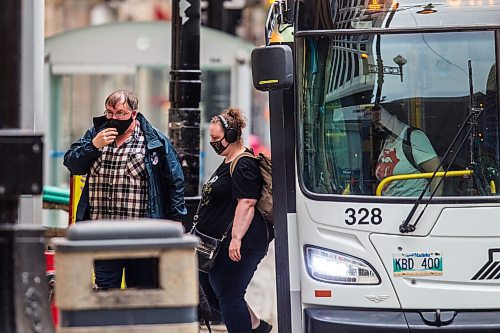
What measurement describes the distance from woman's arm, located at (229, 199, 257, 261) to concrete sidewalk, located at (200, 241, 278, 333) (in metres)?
1.61

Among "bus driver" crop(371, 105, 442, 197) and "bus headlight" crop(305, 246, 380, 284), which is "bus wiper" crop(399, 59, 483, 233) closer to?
"bus driver" crop(371, 105, 442, 197)

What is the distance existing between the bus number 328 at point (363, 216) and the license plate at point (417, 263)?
241 mm

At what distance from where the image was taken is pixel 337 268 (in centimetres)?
707

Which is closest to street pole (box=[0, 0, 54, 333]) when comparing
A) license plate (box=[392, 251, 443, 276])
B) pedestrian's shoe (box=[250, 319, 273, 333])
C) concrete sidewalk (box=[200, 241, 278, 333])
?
license plate (box=[392, 251, 443, 276])

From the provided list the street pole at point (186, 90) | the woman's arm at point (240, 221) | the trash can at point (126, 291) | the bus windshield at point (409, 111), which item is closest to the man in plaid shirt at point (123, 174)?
the woman's arm at point (240, 221)

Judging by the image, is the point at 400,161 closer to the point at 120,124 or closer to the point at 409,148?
the point at 409,148

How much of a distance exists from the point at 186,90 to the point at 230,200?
1.99 m

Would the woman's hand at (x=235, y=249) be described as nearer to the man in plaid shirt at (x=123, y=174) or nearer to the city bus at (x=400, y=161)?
the man in plaid shirt at (x=123, y=174)

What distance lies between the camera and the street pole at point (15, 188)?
18.0ft

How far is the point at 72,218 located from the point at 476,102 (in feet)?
10.8

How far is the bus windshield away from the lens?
6.95 m

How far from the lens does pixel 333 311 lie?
23.1 ft

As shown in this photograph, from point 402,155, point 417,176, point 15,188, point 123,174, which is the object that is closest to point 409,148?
point 402,155

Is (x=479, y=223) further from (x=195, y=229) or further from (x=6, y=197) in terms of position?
(x=6, y=197)
